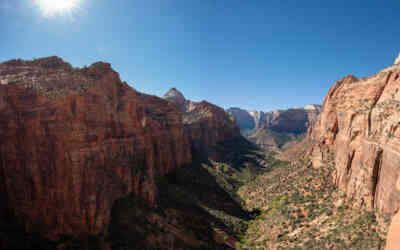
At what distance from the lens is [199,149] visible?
299ft

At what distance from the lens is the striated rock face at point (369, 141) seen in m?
21.4

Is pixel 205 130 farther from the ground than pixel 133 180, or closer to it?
farther from the ground

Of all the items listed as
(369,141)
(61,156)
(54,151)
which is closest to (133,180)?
(61,156)

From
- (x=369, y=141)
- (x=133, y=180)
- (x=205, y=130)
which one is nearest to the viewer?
(x=369, y=141)

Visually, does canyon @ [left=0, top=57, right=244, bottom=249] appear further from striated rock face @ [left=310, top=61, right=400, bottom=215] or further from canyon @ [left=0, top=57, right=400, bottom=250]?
striated rock face @ [left=310, top=61, right=400, bottom=215]

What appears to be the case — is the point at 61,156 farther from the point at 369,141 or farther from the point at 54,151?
the point at 369,141

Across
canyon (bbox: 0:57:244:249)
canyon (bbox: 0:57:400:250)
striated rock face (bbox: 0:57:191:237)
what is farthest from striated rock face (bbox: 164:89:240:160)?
striated rock face (bbox: 0:57:191:237)

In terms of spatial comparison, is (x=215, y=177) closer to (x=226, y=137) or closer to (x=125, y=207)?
(x=125, y=207)

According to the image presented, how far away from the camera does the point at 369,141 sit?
87.5 feet

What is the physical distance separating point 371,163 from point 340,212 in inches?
340

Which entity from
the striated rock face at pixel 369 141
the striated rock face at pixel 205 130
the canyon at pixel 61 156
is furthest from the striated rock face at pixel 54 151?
the striated rock face at pixel 205 130

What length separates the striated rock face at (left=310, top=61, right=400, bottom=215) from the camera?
70.3 ft

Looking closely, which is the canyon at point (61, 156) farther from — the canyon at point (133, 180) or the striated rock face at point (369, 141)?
the striated rock face at point (369, 141)

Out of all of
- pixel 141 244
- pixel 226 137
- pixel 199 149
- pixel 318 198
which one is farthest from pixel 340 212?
pixel 226 137
